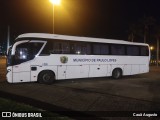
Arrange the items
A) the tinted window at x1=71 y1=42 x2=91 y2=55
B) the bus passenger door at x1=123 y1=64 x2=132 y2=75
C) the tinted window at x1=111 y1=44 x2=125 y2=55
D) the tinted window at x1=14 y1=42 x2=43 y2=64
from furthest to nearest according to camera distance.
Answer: the bus passenger door at x1=123 y1=64 x2=132 y2=75 < the tinted window at x1=111 y1=44 x2=125 y2=55 < the tinted window at x1=71 y1=42 x2=91 y2=55 < the tinted window at x1=14 y1=42 x2=43 y2=64

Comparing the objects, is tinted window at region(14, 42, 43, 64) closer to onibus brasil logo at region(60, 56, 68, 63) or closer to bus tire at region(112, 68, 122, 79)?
onibus brasil logo at region(60, 56, 68, 63)

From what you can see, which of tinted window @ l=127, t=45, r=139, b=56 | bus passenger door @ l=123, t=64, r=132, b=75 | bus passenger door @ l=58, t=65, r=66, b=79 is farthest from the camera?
tinted window @ l=127, t=45, r=139, b=56

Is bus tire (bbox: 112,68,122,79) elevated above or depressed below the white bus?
below

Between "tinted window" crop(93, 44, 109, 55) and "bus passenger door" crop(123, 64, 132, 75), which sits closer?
"tinted window" crop(93, 44, 109, 55)

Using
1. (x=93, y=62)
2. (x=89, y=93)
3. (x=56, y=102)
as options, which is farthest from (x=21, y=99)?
(x=93, y=62)

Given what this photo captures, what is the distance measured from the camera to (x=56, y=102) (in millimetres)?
9281

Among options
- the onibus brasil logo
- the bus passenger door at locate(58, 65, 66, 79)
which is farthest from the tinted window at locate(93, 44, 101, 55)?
the bus passenger door at locate(58, 65, 66, 79)

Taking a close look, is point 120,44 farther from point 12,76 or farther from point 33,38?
point 12,76

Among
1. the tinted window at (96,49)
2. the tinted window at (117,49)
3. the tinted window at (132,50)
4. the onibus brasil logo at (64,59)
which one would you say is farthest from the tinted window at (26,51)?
the tinted window at (132,50)

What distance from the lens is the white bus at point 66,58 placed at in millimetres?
13680

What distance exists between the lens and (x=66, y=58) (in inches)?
598

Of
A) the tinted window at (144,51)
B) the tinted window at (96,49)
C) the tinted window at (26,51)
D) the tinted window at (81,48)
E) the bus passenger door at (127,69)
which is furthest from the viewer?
the tinted window at (144,51)

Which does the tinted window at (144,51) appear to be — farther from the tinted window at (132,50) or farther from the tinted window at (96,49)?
the tinted window at (96,49)

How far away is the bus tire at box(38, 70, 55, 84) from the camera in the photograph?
565 inches
